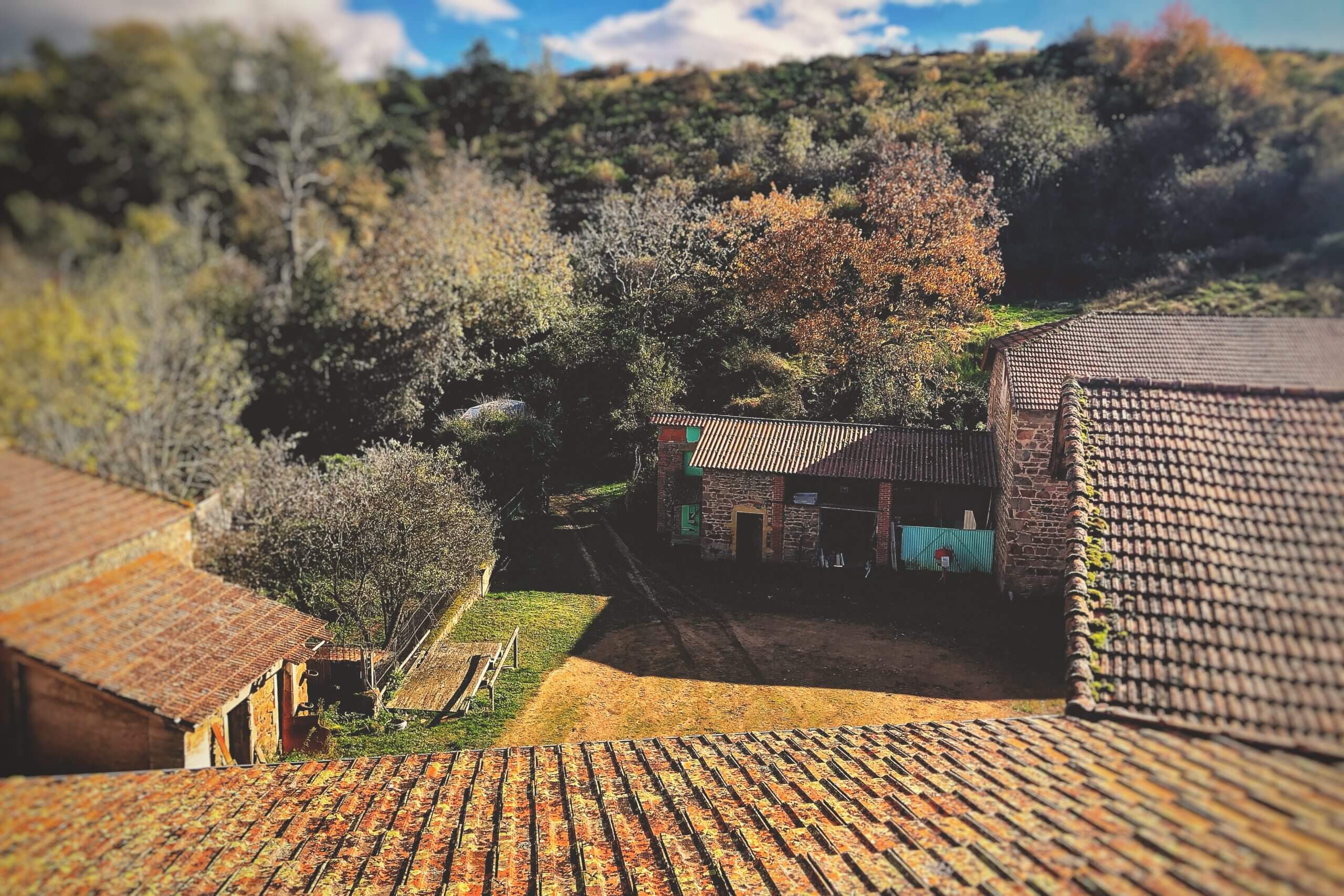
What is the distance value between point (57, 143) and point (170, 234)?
156 centimetres

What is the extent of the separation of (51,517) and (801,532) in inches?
636

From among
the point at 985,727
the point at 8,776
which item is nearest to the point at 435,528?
the point at 8,776

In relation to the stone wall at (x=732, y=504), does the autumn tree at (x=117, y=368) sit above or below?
above

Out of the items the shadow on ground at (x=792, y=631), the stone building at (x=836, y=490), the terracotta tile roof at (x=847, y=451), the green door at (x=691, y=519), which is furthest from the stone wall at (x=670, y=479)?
the shadow on ground at (x=792, y=631)

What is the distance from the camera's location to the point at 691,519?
66.7 ft

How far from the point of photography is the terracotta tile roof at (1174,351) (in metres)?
4.84

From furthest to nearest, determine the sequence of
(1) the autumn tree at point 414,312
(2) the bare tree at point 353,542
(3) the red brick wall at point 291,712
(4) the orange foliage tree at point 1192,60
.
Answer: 1. (1) the autumn tree at point 414,312
2. (2) the bare tree at point 353,542
3. (3) the red brick wall at point 291,712
4. (4) the orange foliage tree at point 1192,60

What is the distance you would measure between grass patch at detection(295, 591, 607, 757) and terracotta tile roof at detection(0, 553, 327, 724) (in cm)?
230

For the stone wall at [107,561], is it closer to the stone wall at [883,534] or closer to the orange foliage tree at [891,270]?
the stone wall at [883,534]

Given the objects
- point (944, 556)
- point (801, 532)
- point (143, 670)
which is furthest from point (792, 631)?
point (143, 670)

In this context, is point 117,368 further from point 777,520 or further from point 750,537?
point 750,537

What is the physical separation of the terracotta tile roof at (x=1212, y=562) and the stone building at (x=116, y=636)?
6291 mm

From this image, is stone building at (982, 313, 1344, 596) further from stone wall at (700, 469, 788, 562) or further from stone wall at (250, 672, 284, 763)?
stone wall at (250, 672, 284, 763)

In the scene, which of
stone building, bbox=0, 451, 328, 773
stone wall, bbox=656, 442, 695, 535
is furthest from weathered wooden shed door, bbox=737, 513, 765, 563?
stone building, bbox=0, 451, 328, 773
